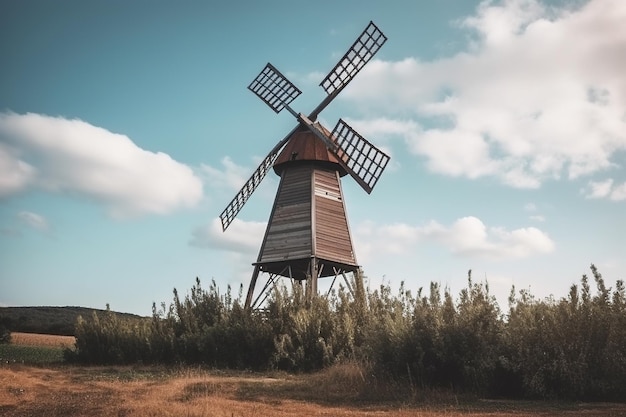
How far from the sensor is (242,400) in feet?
39.7

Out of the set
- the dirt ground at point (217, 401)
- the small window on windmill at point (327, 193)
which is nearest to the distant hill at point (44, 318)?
the small window on windmill at point (327, 193)

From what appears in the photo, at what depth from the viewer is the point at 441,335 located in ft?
44.1

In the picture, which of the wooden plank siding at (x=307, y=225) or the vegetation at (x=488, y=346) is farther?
the wooden plank siding at (x=307, y=225)

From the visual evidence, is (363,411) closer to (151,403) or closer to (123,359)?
(151,403)

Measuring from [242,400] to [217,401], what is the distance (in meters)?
0.93

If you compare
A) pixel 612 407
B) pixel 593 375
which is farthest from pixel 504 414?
pixel 593 375

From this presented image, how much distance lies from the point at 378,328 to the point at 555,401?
17.7 ft

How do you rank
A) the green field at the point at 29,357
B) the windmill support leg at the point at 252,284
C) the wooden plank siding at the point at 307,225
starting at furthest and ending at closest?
the windmill support leg at the point at 252,284 < the wooden plank siding at the point at 307,225 < the green field at the point at 29,357

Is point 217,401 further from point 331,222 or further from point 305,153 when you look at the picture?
point 305,153

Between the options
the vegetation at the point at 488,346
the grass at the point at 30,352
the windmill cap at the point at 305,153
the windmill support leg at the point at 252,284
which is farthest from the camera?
the windmill cap at the point at 305,153

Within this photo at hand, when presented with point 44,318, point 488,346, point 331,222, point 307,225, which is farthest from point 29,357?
point 44,318

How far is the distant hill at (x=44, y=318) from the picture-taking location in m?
59.7

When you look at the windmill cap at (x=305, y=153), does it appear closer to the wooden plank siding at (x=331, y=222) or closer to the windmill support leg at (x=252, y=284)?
the wooden plank siding at (x=331, y=222)

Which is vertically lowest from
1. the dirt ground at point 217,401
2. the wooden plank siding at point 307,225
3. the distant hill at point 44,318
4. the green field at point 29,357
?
the dirt ground at point 217,401
